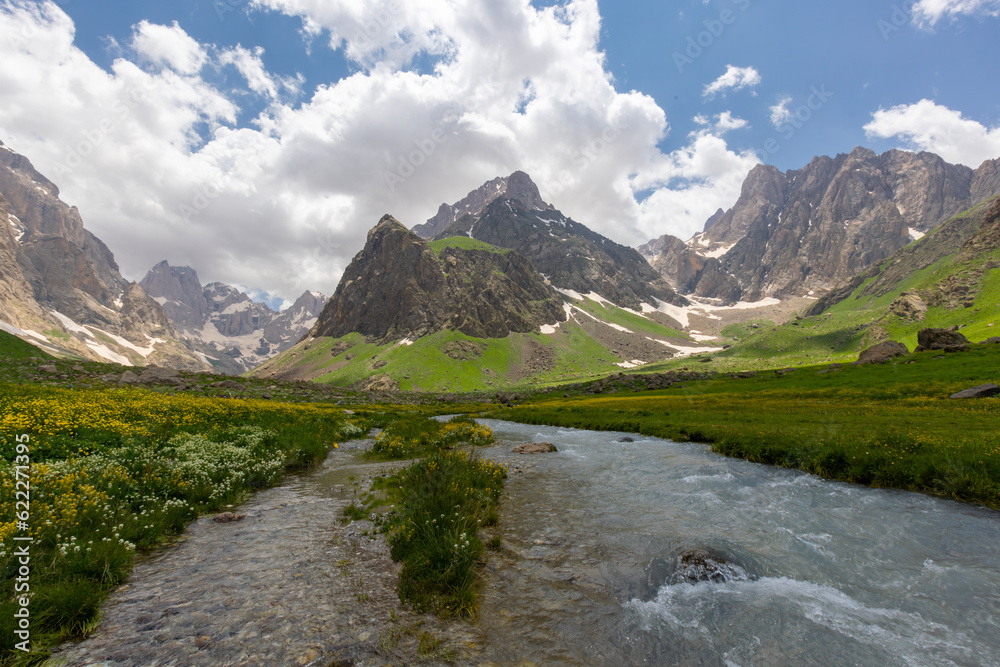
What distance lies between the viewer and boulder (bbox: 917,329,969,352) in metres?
68.6

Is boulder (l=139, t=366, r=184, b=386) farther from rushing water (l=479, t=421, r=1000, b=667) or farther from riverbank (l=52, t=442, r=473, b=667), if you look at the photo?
rushing water (l=479, t=421, r=1000, b=667)

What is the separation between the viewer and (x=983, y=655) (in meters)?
6.63

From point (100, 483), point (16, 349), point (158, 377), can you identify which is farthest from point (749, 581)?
point (16, 349)

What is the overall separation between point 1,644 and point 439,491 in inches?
360

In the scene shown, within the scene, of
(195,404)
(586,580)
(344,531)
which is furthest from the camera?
(195,404)

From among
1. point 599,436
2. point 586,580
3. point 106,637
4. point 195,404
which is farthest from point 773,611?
point 195,404

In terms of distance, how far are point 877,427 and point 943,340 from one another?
81.2m

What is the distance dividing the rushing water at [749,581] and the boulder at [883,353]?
82.2 metres

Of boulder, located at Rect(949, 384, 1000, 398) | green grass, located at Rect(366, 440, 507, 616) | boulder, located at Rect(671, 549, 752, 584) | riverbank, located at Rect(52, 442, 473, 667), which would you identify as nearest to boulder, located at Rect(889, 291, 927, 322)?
boulder, located at Rect(949, 384, 1000, 398)

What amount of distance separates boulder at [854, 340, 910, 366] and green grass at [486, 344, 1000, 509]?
7.81 m

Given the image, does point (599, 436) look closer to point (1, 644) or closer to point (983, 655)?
point (983, 655)

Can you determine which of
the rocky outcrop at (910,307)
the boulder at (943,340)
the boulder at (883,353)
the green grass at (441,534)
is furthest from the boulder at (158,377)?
the rocky outcrop at (910,307)

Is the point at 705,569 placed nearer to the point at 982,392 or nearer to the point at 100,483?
the point at 100,483

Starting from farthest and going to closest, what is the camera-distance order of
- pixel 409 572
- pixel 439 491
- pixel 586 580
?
1. pixel 439 491
2. pixel 586 580
3. pixel 409 572
